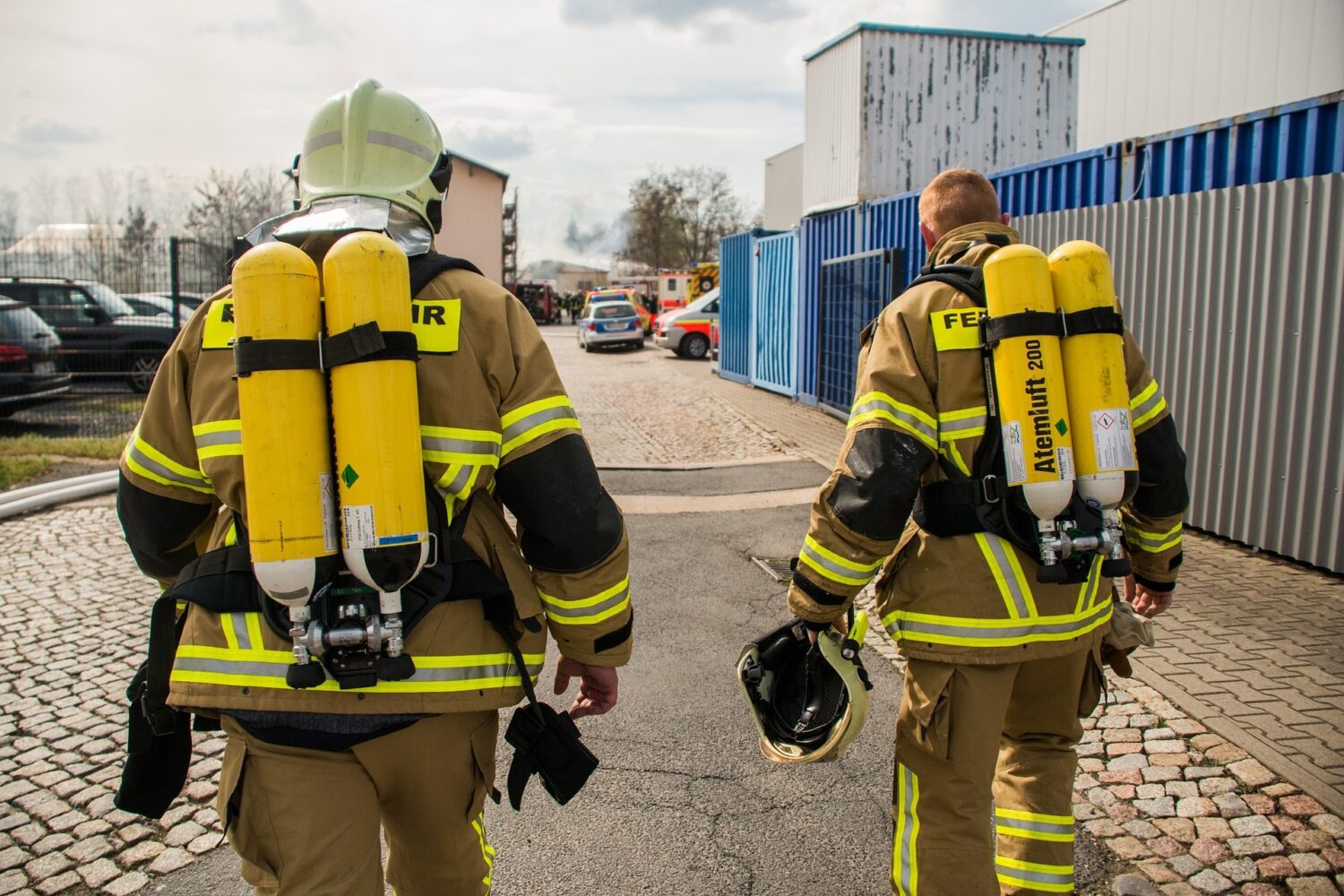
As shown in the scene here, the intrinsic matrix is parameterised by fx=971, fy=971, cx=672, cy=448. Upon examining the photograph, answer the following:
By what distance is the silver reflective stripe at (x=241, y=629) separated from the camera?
1889 millimetres

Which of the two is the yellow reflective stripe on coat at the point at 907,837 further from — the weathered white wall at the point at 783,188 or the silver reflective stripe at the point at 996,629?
the weathered white wall at the point at 783,188

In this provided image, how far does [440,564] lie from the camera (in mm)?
1938

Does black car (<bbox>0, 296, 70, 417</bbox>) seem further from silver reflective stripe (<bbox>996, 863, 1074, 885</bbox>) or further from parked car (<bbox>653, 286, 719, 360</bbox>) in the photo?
parked car (<bbox>653, 286, 719, 360</bbox>)

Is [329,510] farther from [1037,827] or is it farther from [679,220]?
[679,220]

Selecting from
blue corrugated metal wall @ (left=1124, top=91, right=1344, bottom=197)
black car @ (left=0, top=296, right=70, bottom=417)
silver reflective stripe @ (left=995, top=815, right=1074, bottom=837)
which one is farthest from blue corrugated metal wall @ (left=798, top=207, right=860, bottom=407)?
silver reflective stripe @ (left=995, top=815, right=1074, bottom=837)

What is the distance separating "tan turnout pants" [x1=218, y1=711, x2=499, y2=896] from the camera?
1.85 meters

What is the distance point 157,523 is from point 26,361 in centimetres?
1167

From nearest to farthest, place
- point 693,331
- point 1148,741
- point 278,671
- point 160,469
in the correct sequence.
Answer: point 278,671, point 160,469, point 1148,741, point 693,331

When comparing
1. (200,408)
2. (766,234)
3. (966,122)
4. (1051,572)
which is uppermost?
(966,122)

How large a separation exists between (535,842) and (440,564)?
1730mm

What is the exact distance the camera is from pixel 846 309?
486 inches

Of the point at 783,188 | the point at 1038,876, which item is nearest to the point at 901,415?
the point at 1038,876

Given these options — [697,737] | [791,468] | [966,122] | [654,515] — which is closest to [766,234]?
[966,122]

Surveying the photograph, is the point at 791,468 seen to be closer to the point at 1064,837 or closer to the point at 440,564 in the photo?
the point at 1064,837
